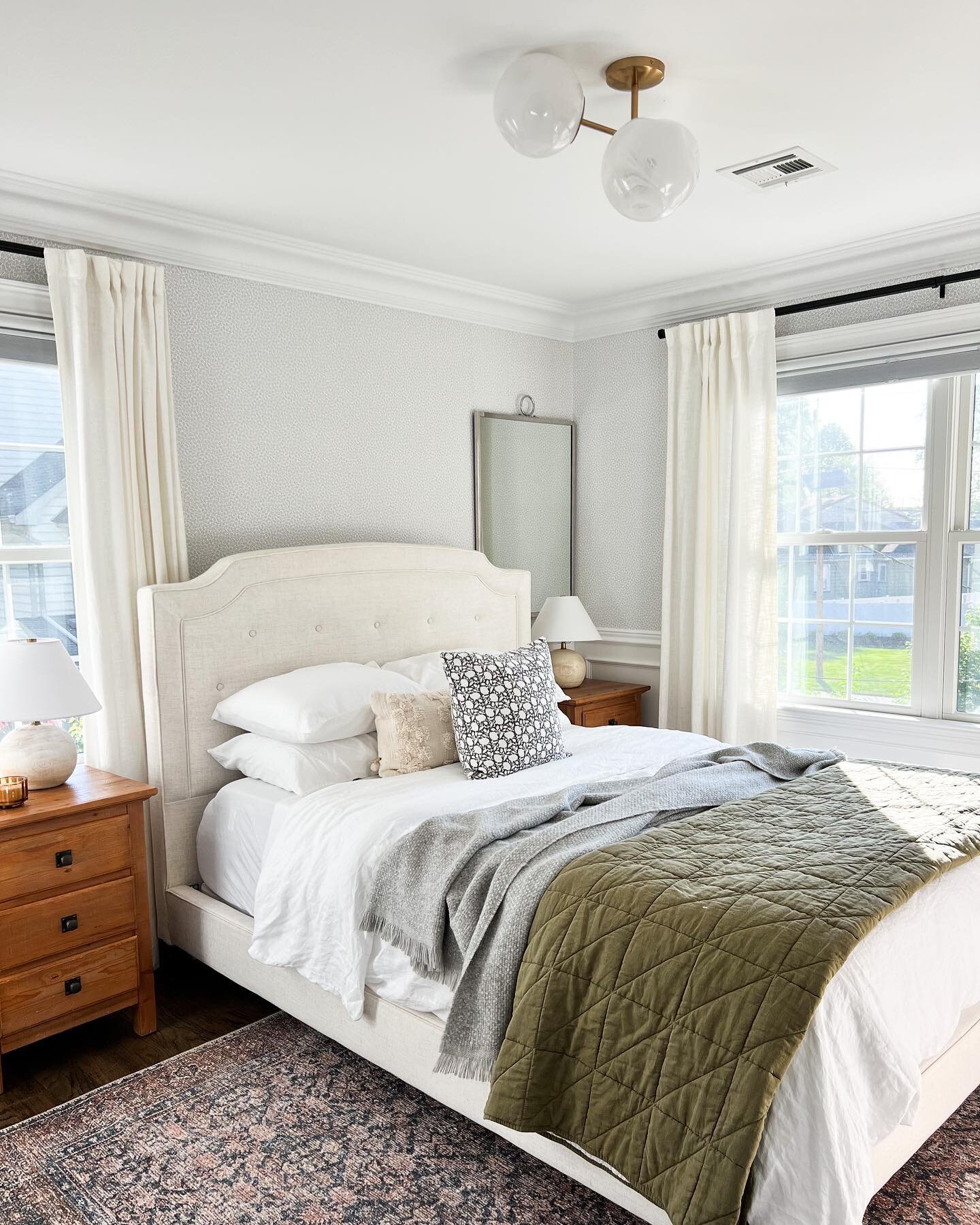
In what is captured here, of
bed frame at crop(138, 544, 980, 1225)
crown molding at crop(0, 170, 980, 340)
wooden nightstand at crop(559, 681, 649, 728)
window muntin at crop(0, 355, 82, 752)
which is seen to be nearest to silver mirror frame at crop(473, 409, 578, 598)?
bed frame at crop(138, 544, 980, 1225)

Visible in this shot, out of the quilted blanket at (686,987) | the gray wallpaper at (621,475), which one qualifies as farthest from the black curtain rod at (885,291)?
the quilted blanket at (686,987)

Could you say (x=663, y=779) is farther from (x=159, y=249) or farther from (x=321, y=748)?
(x=159, y=249)

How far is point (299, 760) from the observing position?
2945 millimetres

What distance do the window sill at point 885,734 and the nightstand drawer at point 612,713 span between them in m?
0.65

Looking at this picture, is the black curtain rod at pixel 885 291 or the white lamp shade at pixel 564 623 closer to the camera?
the black curtain rod at pixel 885 291

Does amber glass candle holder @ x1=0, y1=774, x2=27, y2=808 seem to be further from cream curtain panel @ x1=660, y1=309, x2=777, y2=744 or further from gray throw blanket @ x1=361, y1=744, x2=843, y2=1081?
cream curtain panel @ x1=660, y1=309, x2=777, y2=744

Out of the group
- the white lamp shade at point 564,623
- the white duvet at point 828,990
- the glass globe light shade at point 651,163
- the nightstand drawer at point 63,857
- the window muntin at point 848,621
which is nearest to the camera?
the white duvet at point 828,990

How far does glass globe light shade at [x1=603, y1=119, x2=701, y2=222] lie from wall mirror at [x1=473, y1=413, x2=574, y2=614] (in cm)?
210

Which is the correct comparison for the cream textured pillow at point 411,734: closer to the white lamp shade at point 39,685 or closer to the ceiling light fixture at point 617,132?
the white lamp shade at point 39,685

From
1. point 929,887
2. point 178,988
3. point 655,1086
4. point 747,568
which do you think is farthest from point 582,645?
point 655,1086

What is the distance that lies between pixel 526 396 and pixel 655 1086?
3.41m

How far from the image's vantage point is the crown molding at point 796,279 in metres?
3.46

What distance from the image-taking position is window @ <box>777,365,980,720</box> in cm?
366

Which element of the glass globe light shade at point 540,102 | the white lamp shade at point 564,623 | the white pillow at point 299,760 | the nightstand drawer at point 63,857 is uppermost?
the glass globe light shade at point 540,102
